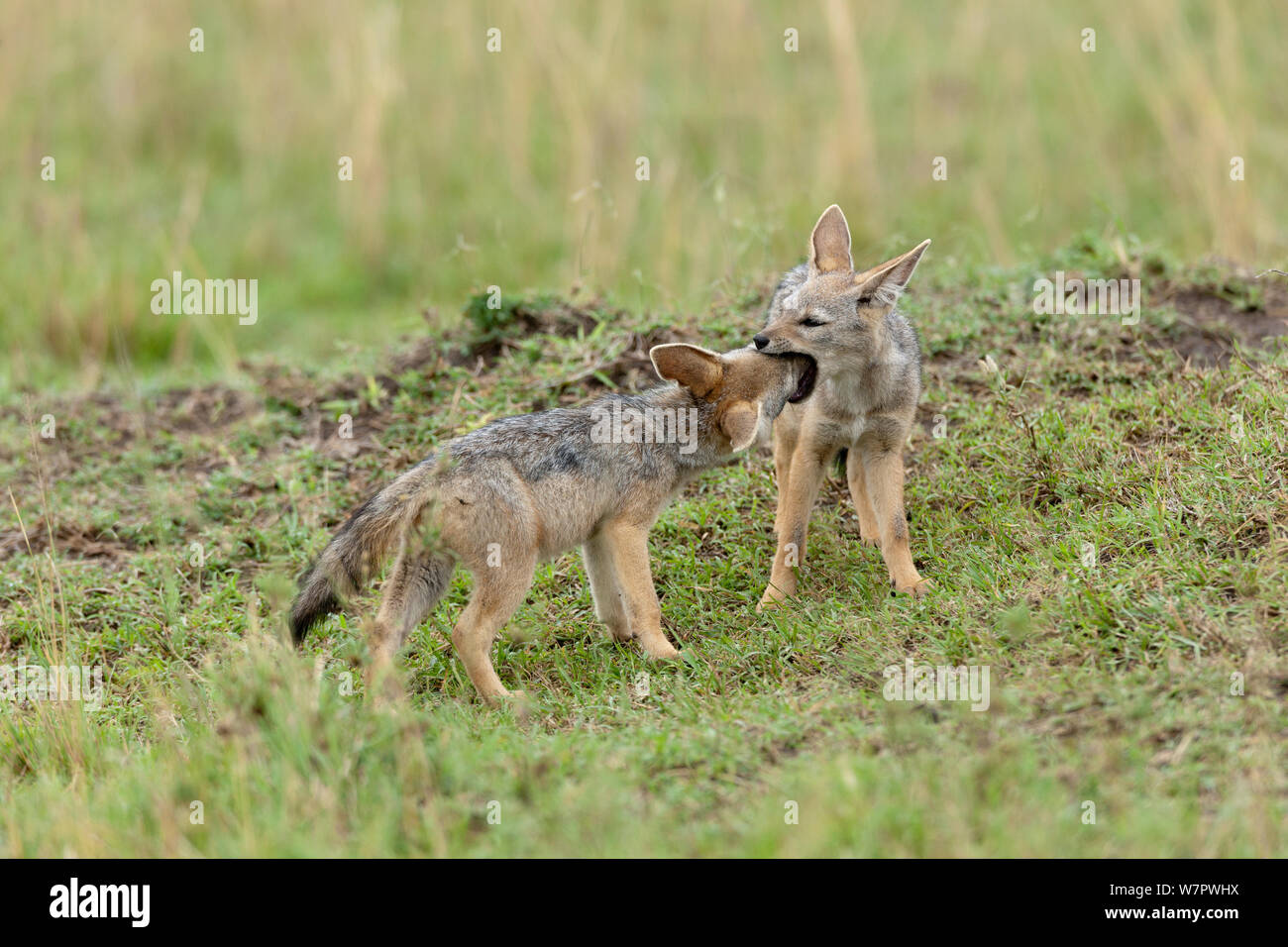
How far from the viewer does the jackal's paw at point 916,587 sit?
5.72 meters

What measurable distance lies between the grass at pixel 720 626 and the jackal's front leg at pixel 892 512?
12 centimetres

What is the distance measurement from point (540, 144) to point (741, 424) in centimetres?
758

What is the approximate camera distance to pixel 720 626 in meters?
5.96

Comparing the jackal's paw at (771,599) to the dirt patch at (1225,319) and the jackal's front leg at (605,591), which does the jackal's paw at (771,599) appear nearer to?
the jackal's front leg at (605,591)

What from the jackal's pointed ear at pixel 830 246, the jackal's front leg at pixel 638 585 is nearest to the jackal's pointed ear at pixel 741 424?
the jackal's front leg at pixel 638 585

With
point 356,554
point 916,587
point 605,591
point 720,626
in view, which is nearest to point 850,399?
point 916,587

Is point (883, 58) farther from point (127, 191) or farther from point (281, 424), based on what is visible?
point (281, 424)

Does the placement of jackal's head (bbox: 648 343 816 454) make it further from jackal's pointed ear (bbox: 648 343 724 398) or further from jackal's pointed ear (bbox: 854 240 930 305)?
jackal's pointed ear (bbox: 854 240 930 305)

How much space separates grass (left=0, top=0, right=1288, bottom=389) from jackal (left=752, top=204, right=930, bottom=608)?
372 cm

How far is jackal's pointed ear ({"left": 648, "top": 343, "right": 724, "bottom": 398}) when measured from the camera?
584cm

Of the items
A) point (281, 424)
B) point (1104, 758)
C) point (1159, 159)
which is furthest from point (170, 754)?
point (1159, 159)

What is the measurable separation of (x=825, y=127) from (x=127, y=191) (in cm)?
621

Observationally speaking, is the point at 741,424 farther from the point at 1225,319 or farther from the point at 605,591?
the point at 1225,319

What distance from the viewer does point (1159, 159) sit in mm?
12000
